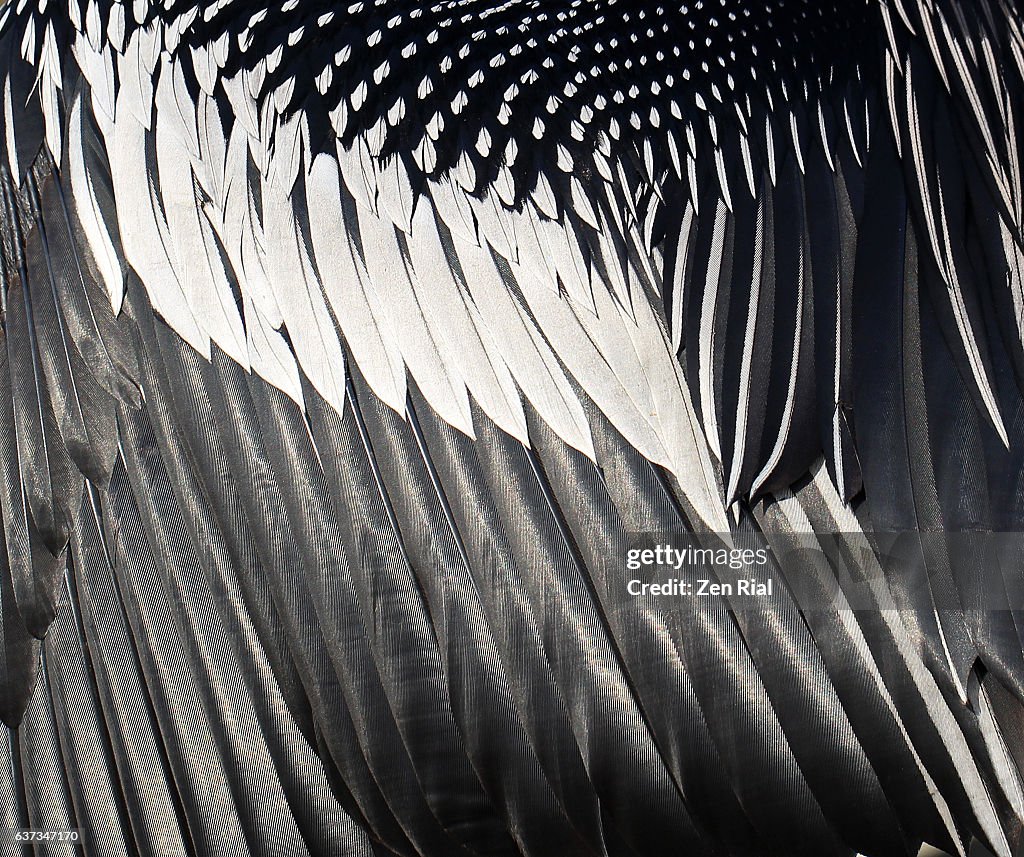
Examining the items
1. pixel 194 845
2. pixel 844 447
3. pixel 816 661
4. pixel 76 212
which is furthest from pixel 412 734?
pixel 76 212

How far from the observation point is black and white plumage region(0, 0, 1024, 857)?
2.48 ft

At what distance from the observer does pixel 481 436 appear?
78cm

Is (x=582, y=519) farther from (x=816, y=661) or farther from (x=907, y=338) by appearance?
(x=907, y=338)

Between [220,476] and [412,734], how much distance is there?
284mm

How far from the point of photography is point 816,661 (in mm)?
753

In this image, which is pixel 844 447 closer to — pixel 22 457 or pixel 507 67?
pixel 507 67

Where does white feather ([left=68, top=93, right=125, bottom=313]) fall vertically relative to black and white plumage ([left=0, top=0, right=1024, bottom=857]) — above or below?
above

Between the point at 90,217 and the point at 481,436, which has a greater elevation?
the point at 90,217

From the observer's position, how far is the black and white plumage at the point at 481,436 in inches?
29.8

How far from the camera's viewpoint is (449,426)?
0.79 metres

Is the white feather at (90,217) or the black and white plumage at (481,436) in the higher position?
the white feather at (90,217)

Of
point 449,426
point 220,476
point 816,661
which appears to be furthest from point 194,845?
point 816,661

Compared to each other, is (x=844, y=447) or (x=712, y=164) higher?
(x=712, y=164)

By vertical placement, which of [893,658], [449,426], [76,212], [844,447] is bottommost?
[893,658]
